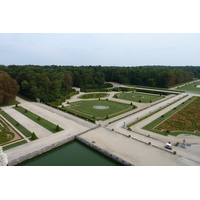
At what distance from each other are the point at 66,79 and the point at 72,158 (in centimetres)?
4666

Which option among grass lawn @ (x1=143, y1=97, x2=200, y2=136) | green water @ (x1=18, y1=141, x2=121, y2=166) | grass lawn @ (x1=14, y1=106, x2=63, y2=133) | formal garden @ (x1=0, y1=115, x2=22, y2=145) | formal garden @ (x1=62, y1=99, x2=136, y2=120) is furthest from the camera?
formal garden @ (x1=62, y1=99, x2=136, y2=120)

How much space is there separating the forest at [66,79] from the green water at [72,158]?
78.7ft

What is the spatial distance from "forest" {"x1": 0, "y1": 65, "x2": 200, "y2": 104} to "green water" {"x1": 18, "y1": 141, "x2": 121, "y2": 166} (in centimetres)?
2400

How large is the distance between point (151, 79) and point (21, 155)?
2858 inches

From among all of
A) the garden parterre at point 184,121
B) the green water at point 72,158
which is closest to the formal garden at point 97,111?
the garden parterre at point 184,121

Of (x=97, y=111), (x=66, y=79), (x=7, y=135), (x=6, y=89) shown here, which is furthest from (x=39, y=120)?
(x=66, y=79)

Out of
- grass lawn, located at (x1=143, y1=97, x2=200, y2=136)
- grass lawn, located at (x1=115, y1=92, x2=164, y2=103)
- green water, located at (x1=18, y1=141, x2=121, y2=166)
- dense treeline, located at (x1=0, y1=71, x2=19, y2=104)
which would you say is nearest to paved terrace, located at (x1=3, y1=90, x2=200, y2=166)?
green water, located at (x1=18, y1=141, x2=121, y2=166)

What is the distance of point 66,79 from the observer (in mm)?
61094

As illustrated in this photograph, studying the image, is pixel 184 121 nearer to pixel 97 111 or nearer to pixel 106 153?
pixel 97 111

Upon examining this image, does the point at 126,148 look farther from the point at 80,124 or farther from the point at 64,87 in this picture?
the point at 64,87

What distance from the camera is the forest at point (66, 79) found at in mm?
48594

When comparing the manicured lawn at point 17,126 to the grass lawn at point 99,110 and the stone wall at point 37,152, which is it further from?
the grass lawn at point 99,110

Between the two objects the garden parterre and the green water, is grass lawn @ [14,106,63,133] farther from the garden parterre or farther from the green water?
the garden parterre

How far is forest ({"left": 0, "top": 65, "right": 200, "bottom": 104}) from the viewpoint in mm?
48594
